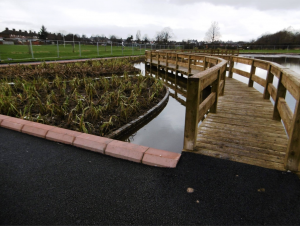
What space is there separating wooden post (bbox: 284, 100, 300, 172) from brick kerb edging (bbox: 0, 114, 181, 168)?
1180 millimetres

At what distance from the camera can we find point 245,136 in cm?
315

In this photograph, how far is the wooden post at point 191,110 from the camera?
254 cm

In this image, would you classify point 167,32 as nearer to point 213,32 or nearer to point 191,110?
point 213,32

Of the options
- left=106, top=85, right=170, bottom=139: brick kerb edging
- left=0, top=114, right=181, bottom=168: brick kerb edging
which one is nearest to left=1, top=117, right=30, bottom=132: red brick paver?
left=0, top=114, right=181, bottom=168: brick kerb edging

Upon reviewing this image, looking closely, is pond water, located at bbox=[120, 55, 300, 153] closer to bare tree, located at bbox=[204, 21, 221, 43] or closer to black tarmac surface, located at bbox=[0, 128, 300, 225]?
black tarmac surface, located at bbox=[0, 128, 300, 225]

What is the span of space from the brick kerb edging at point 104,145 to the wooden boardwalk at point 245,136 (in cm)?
55

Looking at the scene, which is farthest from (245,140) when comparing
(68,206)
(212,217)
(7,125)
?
(7,125)

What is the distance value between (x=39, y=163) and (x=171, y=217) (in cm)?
171

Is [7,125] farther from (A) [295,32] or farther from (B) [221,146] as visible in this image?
(A) [295,32]

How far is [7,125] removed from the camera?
3518 mm

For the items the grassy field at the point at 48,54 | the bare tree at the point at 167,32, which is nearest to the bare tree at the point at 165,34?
the bare tree at the point at 167,32

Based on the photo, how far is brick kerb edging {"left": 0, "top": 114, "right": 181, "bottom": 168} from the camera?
247cm

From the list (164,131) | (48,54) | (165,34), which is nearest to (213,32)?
(165,34)

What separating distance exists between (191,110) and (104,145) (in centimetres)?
121
